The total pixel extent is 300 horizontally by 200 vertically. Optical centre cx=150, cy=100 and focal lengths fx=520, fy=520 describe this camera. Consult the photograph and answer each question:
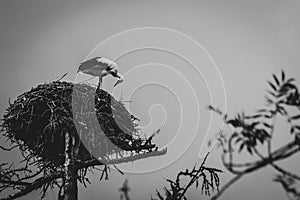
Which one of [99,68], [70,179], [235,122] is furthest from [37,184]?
[235,122]

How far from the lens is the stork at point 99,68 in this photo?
39.5 feet

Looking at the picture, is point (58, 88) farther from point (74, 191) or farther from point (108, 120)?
point (74, 191)

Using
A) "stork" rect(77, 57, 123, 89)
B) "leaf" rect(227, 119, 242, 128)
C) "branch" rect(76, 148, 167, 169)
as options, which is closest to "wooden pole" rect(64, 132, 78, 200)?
"branch" rect(76, 148, 167, 169)

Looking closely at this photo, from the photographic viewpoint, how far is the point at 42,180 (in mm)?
8641

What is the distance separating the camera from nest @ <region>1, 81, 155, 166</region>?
348 inches

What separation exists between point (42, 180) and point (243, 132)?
25.6 feet

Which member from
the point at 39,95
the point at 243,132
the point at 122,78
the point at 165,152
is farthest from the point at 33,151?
the point at 243,132

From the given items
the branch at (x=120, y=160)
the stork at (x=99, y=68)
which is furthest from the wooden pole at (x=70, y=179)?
the stork at (x=99, y=68)

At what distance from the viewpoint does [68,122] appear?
883 cm

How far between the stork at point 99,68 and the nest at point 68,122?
2.34 m

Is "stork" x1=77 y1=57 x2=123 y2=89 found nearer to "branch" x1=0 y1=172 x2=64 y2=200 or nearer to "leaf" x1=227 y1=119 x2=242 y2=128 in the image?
"branch" x1=0 y1=172 x2=64 y2=200

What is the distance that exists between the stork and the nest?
7.68 ft

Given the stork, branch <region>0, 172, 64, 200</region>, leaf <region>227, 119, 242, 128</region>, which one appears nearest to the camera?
leaf <region>227, 119, 242, 128</region>

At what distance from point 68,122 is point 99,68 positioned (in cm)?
358
